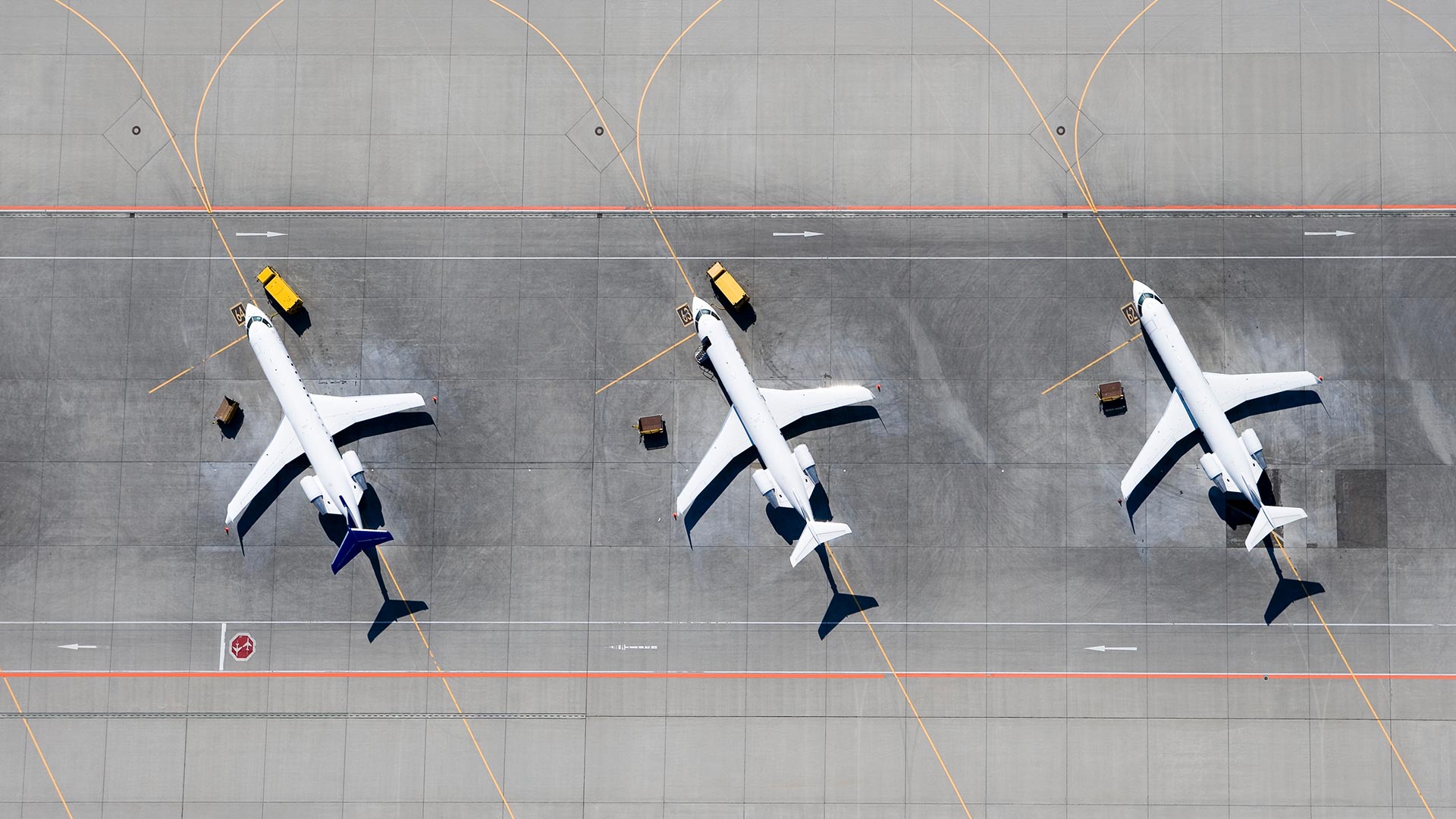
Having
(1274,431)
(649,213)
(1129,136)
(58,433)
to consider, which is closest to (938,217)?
(1129,136)

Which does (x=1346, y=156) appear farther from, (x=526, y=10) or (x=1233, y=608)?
(x=526, y=10)

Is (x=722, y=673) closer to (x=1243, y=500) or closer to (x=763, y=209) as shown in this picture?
(x=763, y=209)

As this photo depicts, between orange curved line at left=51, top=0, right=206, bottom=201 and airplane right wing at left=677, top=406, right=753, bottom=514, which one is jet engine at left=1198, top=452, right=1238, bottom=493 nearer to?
airplane right wing at left=677, top=406, right=753, bottom=514

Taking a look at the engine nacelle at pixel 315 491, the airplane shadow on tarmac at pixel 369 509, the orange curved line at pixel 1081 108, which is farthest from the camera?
the orange curved line at pixel 1081 108

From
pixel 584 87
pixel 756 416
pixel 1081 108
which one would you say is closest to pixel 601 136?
pixel 584 87

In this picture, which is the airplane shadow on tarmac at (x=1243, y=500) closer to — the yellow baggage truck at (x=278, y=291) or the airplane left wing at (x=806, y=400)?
the airplane left wing at (x=806, y=400)

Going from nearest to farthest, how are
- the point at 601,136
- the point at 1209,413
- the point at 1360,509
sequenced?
the point at 1209,413 → the point at 1360,509 → the point at 601,136

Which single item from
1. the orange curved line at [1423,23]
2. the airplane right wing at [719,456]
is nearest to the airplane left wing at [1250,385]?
the orange curved line at [1423,23]
